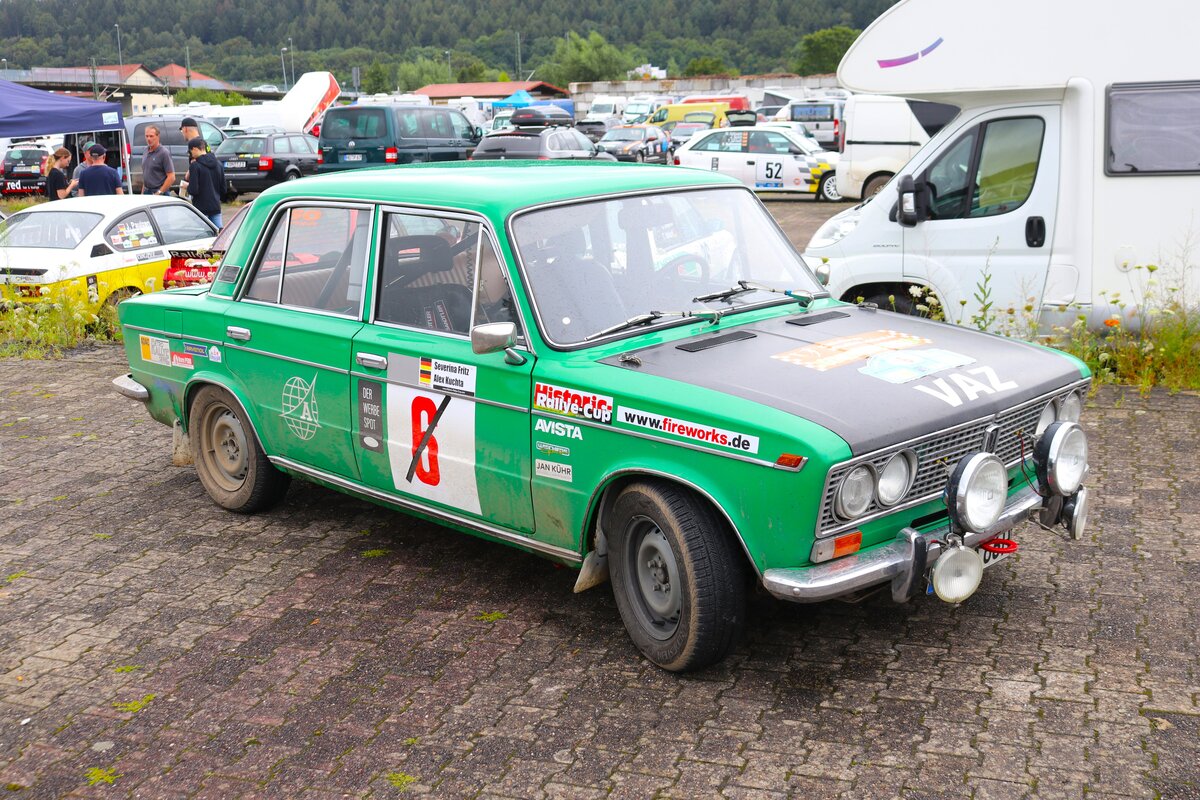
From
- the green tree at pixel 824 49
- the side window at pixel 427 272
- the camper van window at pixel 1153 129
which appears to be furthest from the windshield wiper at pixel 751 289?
the green tree at pixel 824 49

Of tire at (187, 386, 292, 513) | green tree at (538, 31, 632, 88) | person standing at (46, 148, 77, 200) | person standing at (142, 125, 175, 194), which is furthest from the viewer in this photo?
green tree at (538, 31, 632, 88)

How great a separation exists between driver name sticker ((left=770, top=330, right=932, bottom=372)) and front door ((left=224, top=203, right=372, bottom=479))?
206 cm

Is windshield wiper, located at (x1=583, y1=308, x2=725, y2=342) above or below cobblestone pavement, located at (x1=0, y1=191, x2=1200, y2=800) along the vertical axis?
above

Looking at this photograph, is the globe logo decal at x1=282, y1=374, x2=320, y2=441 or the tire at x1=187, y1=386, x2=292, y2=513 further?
the tire at x1=187, y1=386, x2=292, y2=513

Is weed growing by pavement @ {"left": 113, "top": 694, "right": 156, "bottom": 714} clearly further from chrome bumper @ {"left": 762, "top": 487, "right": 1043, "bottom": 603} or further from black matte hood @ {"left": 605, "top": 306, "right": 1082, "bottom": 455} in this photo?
chrome bumper @ {"left": 762, "top": 487, "right": 1043, "bottom": 603}

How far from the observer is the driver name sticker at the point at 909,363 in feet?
14.4

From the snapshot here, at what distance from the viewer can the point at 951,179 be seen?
27.7 feet

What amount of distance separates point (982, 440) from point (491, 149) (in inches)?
884

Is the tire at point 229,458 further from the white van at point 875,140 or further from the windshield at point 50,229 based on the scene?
the white van at point 875,140

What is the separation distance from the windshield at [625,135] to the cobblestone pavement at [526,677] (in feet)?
102

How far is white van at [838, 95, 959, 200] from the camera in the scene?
20391mm

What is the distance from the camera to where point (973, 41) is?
8297 mm

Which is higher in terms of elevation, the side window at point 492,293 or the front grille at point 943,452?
the side window at point 492,293

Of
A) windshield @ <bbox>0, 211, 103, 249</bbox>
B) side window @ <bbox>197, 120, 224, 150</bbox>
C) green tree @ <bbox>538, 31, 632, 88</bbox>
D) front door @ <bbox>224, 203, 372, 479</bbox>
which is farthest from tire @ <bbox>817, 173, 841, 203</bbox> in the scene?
green tree @ <bbox>538, 31, 632, 88</bbox>
